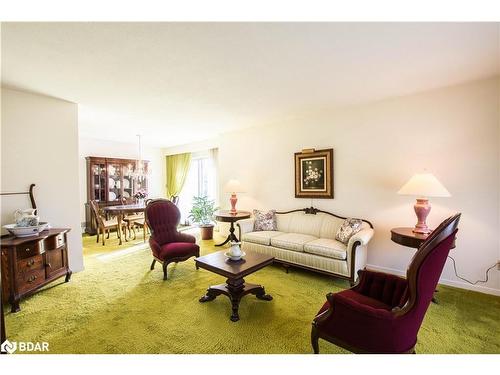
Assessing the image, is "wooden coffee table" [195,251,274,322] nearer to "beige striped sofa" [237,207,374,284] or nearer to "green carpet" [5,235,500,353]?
"green carpet" [5,235,500,353]

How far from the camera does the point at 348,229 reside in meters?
→ 3.34

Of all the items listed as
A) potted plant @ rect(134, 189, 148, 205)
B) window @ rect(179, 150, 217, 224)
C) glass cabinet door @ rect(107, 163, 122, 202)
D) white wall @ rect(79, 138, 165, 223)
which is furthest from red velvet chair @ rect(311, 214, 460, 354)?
glass cabinet door @ rect(107, 163, 122, 202)

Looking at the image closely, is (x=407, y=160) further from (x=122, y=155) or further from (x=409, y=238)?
(x=122, y=155)

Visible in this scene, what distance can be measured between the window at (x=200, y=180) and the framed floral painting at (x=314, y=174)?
2.84 m

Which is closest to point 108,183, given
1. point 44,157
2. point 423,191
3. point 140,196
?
point 140,196

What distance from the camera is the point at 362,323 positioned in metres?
1.57

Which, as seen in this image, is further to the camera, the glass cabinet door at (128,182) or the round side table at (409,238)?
the glass cabinet door at (128,182)

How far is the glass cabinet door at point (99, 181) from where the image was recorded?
19.6 ft

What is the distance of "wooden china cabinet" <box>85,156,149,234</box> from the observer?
234 inches

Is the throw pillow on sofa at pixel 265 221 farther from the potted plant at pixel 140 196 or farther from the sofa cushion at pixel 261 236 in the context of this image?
the potted plant at pixel 140 196

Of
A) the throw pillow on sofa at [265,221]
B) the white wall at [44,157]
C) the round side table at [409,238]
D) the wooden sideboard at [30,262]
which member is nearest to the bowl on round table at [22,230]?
the wooden sideboard at [30,262]

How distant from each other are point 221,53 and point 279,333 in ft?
8.25
